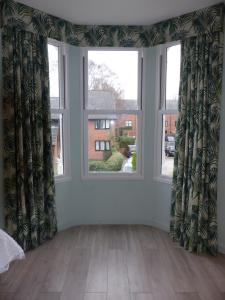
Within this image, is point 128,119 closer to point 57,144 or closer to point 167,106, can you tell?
point 167,106

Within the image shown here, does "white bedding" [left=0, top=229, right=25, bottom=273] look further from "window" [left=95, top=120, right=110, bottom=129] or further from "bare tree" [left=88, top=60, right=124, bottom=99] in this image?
"bare tree" [left=88, top=60, right=124, bottom=99]

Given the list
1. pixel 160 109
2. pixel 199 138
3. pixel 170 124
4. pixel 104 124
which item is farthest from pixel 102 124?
pixel 199 138

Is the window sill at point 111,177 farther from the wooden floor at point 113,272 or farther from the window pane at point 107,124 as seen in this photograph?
the wooden floor at point 113,272

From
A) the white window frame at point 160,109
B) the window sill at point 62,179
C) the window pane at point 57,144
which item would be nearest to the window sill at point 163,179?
the white window frame at point 160,109

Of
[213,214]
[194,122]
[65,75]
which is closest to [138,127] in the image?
[194,122]

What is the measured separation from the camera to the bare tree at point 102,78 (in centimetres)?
365

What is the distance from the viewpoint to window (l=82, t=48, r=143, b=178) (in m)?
3.65

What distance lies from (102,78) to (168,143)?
1.19 metres

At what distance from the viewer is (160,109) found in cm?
361

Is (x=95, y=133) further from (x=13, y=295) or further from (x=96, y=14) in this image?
(x=13, y=295)

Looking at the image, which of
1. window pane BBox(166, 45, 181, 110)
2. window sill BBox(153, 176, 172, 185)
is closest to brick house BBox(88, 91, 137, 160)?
window pane BBox(166, 45, 181, 110)

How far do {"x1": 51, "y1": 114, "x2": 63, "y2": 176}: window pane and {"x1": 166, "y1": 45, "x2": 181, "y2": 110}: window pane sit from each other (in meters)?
1.38

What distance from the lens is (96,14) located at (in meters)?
3.10

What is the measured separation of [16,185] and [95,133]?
126 centimetres
